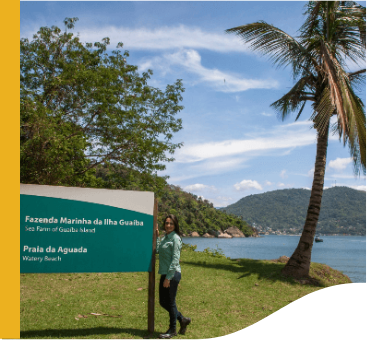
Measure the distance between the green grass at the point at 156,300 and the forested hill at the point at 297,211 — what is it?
273 feet

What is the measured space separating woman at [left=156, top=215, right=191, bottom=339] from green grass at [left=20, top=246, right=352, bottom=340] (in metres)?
0.50

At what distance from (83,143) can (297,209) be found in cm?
11982

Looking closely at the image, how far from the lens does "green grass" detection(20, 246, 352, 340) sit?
550 cm

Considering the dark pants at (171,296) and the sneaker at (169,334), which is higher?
the dark pants at (171,296)

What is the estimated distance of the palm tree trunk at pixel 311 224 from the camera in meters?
9.24

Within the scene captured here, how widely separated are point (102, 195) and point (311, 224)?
644 cm

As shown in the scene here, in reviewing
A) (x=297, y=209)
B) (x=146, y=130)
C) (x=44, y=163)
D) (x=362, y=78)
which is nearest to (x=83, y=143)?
(x=44, y=163)

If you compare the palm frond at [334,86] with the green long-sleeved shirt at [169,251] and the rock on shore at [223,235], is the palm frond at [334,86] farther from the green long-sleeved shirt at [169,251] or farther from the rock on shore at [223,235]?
the rock on shore at [223,235]

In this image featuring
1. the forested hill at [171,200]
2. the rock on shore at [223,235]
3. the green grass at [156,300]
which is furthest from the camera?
the rock on shore at [223,235]

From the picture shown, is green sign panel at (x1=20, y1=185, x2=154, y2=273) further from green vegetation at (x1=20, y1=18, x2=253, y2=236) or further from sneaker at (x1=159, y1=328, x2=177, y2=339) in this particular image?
green vegetation at (x1=20, y1=18, x2=253, y2=236)

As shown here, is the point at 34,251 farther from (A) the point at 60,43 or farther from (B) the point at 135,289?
(A) the point at 60,43

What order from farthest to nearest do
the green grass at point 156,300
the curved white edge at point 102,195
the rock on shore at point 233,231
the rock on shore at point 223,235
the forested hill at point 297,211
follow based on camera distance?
the forested hill at point 297,211 → the rock on shore at point 233,231 → the rock on shore at point 223,235 → the green grass at point 156,300 → the curved white edge at point 102,195

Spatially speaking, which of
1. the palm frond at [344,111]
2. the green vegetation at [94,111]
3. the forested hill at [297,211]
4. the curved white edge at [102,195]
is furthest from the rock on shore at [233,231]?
the curved white edge at [102,195]

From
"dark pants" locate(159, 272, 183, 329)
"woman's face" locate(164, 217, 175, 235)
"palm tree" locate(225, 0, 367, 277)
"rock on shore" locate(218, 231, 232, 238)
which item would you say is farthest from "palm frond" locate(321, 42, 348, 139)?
"rock on shore" locate(218, 231, 232, 238)
